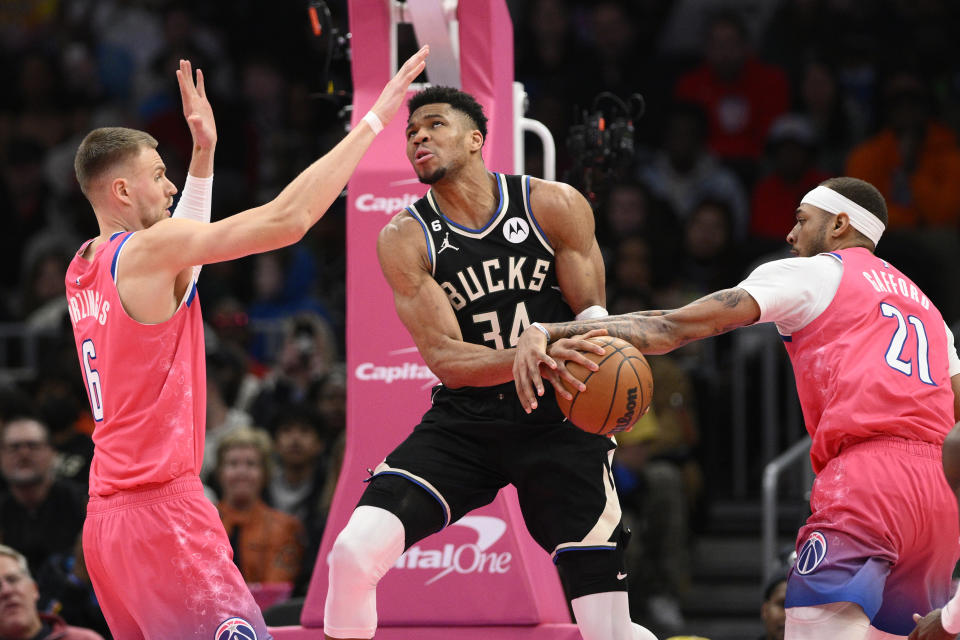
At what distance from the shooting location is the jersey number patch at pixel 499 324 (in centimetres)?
570

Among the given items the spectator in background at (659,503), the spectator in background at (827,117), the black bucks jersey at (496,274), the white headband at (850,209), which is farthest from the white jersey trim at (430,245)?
the spectator in background at (827,117)

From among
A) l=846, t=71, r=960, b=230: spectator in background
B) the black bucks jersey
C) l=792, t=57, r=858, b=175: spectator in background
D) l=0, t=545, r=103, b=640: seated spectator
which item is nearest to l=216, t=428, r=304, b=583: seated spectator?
l=0, t=545, r=103, b=640: seated spectator

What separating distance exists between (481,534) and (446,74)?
2.32m

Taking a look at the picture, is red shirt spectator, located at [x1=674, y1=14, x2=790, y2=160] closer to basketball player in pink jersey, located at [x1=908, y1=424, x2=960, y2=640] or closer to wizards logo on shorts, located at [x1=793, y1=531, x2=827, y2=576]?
A: wizards logo on shorts, located at [x1=793, y1=531, x2=827, y2=576]

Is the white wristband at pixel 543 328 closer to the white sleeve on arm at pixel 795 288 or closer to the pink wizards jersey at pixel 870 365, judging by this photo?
the white sleeve on arm at pixel 795 288

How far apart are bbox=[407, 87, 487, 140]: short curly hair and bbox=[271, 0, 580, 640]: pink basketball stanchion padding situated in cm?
97

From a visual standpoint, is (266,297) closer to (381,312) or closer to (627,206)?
(627,206)

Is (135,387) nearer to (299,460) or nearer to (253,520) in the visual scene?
(253,520)

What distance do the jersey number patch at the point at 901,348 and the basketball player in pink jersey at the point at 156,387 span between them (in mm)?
2059

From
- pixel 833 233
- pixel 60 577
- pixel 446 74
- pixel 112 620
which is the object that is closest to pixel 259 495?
pixel 60 577

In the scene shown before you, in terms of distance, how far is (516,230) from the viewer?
18.9 feet

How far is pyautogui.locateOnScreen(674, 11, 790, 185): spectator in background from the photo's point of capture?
40.0ft

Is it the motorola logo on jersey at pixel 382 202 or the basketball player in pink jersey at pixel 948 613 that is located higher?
the motorola logo on jersey at pixel 382 202

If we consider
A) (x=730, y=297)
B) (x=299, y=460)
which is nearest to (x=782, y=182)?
(x=299, y=460)
